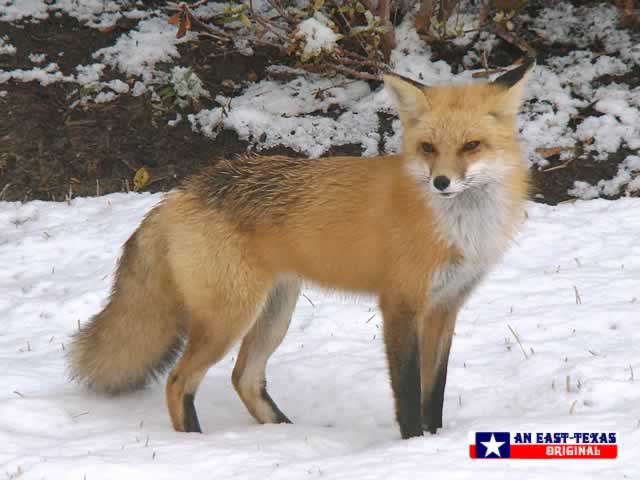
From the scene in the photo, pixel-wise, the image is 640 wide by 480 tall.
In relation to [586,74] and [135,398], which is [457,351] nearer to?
[135,398]

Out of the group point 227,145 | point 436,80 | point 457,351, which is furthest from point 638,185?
point 227,145

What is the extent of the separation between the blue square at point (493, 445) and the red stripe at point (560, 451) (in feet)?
0.07

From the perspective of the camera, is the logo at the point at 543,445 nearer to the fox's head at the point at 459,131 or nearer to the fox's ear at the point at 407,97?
the fox's head at the point at 459,131

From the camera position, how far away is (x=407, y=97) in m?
3.55

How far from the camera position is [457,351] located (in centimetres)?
477

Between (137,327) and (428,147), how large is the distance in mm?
1559

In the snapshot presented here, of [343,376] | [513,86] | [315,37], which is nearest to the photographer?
[513,86]

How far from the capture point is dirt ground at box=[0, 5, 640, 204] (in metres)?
6.99

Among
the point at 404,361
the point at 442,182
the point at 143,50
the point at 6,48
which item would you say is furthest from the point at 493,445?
the point at 6,48

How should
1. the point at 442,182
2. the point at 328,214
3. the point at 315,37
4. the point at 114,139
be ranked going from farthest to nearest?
the point at 114,139
the point at 315,37
the point at 328,214
the point at 442,182

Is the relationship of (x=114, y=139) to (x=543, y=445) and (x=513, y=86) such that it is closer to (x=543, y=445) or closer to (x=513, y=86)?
(x=513, y=86)

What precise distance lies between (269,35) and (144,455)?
5256mm

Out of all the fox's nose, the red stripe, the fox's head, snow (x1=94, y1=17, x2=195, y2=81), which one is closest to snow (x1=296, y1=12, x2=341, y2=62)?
snow (x1=94, y1=17, x2=195, y2=81)

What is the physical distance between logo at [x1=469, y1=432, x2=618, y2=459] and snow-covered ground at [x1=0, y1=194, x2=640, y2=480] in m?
0.05
